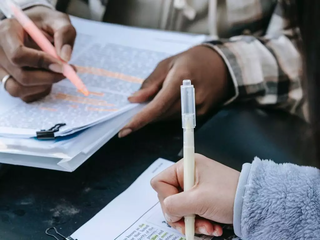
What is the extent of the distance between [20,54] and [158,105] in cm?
21

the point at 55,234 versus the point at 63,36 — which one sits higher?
the point at 63,36

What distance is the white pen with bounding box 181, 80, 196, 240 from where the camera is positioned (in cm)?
48

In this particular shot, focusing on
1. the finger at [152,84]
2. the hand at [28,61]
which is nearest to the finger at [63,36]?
the hand at [28,61]

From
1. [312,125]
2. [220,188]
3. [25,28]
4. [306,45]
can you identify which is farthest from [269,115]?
[25,28]

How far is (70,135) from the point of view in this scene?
1.96 ft

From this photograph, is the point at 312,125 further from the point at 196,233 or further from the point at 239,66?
the point at 196,233

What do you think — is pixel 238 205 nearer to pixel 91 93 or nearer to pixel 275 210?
pixel 275 210

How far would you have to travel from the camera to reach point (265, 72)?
2.54ft

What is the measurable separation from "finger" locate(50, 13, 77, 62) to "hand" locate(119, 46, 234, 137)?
12cm

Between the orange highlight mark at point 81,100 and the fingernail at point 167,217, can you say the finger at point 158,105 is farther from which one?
the fingernail at point 167,217

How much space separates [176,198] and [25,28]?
0.38 metres

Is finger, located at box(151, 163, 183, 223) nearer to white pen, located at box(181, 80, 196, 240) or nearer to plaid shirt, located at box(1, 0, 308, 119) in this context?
white pen, located at box(181, 80, 196, 240)

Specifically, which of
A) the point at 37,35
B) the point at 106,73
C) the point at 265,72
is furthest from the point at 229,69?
the point at 37,35

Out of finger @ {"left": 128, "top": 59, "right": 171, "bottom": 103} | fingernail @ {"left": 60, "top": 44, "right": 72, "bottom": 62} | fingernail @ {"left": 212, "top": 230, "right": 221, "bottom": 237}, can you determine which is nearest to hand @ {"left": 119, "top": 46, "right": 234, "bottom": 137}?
finger @ {"left": 128, "top": 59, "right": 171, "bottom": 103}
